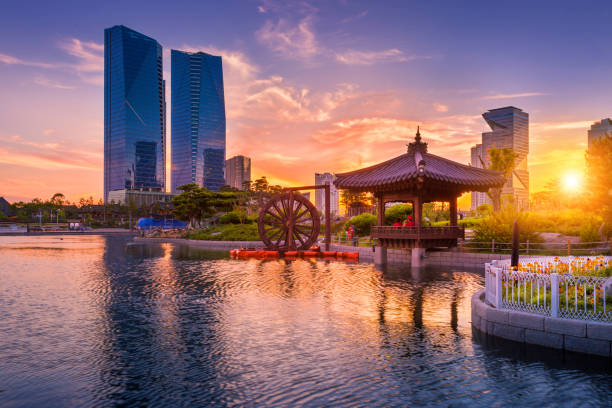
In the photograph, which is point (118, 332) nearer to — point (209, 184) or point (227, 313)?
point (227, 313)

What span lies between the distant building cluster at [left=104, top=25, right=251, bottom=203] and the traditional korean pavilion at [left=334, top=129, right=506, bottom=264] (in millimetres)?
161158

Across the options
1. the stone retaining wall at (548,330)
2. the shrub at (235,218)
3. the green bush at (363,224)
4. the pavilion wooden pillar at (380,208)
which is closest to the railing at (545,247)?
the pavilion wooden pillar at (380,208)

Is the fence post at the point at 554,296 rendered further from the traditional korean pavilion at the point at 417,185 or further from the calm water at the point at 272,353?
the traditional korean pavilion at the point at 417,185

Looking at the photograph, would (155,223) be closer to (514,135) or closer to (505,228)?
(505,228)

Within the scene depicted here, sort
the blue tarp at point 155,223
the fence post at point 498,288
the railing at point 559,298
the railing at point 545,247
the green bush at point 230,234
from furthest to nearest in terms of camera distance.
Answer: the blue tarp at point 155,223 → the green bush at point 230,234 → the railing at point 545,247 → the fence post at point 498,288 → the railing at point 559,298

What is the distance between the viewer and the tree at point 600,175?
60.0 feet

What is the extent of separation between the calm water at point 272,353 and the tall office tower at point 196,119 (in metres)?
175

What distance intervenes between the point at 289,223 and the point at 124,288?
17288 mm

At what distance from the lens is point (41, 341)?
10.0 metres

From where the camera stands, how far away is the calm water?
690 centimetres

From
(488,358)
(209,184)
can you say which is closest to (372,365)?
(488,358)

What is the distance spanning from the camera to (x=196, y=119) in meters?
184

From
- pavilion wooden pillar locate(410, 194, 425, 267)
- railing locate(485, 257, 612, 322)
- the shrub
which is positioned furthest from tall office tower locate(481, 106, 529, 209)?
railing locate(485, 257, 612, 322)

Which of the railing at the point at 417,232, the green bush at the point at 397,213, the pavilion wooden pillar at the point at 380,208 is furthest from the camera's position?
the green bush at the point at 397,213
